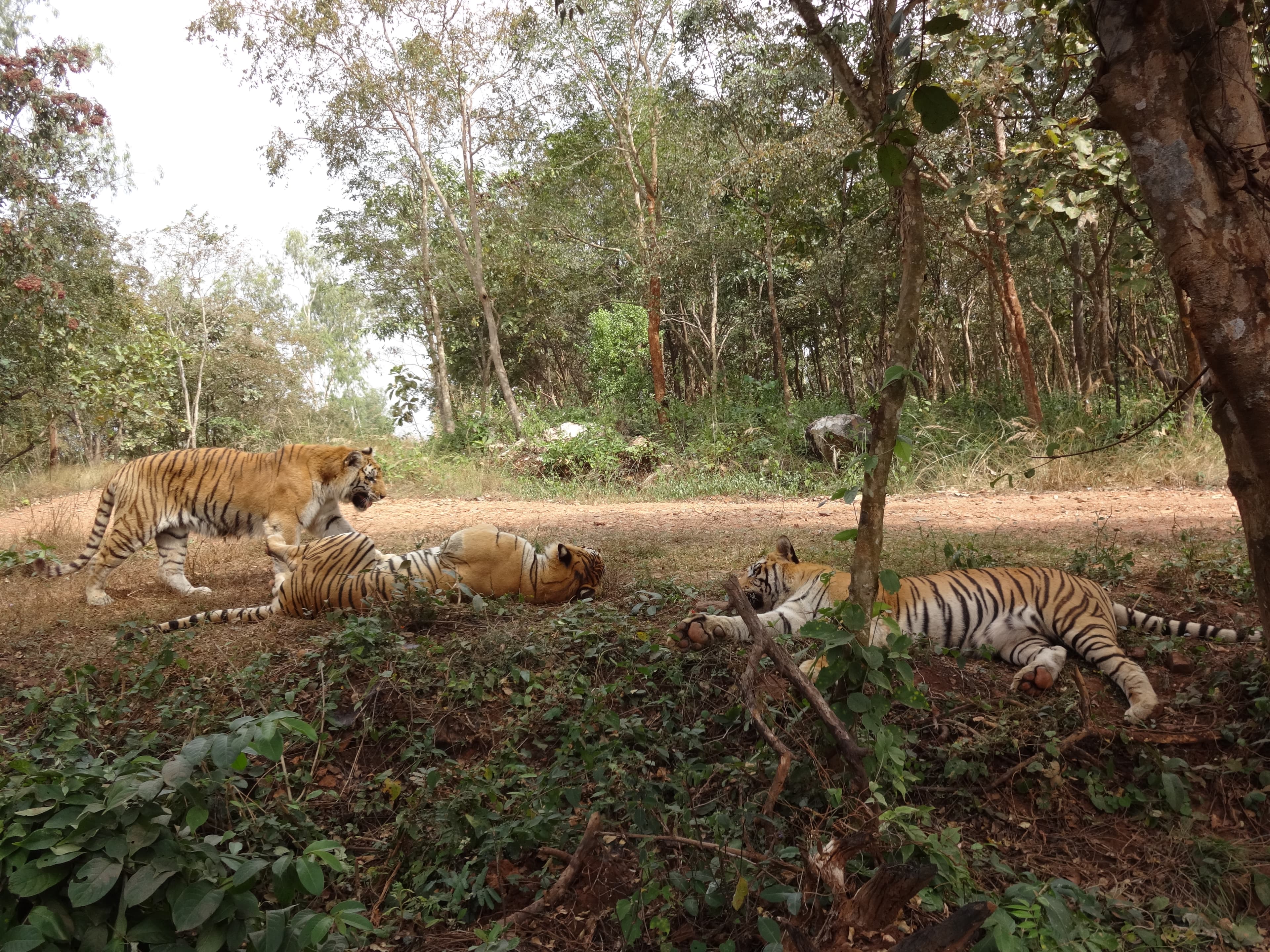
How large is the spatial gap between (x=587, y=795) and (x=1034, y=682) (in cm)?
205

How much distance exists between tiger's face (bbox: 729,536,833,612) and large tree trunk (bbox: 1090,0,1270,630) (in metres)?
2.49

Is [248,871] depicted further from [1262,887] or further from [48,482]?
[48,482]

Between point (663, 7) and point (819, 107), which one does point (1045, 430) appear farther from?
point (663, 7)

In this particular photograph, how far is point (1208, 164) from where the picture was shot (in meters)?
2.61

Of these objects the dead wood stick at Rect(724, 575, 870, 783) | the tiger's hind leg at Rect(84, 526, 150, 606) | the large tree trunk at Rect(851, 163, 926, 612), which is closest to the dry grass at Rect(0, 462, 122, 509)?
the tiger's hind leg at Rect(84, 526, 150, 606)

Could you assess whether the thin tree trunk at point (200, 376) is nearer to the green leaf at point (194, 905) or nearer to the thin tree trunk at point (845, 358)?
the thin tree trunk at point (845, 358)

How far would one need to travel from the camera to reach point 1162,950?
232 centimetres

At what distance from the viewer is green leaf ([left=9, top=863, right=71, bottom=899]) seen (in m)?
2.09

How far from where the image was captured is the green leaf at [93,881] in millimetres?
2053

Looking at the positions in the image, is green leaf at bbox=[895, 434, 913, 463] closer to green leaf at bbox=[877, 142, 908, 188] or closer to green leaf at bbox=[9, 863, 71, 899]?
green leaf at bbox=[877, 142, 908, 188]

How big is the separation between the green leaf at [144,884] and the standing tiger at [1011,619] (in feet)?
8.11

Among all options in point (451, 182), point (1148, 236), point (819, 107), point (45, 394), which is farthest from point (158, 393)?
point (1148, 236)

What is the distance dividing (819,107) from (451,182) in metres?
10.8

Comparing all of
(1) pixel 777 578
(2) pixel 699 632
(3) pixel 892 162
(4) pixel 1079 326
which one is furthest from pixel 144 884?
(4) pixel 1079 326
